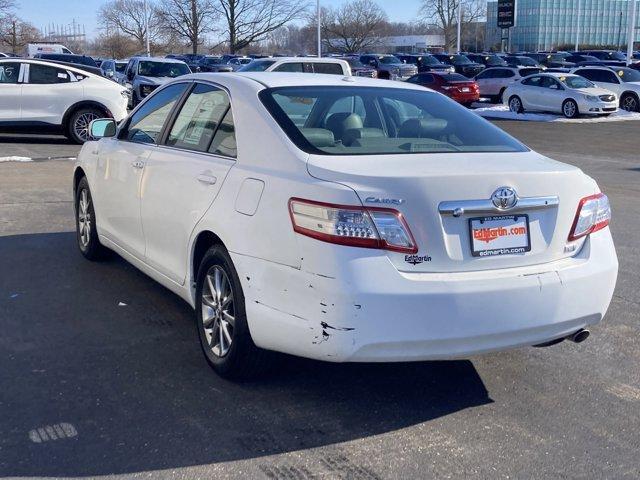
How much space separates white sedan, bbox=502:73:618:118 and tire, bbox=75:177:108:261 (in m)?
24.1

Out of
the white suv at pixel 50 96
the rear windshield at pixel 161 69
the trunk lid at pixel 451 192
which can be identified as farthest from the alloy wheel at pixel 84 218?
the rear windshield at pixel 161 69

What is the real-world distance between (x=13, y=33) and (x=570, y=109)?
4743 centimetres

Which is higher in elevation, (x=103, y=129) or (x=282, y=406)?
(x=103, y=129)

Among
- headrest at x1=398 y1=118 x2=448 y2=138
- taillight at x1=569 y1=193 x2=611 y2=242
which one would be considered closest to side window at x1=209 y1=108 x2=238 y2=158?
headrest at x1=398 y1=118 x2=448 y2=138

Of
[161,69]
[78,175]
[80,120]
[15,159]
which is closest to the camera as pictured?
[78,175]

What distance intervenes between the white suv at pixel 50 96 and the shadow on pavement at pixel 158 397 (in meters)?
11.9

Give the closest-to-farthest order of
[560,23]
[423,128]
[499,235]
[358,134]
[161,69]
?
1. [499,235]
2. [358,134]
3. [423,128]
4. [161,69]
5. [560,23]

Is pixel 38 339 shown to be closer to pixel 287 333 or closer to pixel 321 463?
pixel 287 333

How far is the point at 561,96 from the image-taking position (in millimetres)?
29281

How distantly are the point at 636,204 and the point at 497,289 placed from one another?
7761mm

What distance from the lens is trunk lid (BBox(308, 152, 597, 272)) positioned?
3883 millimetres

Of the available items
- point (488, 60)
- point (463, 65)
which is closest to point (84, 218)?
point (463, 65)

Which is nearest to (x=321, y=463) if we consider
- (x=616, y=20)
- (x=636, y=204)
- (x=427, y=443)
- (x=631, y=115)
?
(x=427, y=443)

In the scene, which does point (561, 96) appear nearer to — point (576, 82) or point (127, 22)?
point (576, 82)
